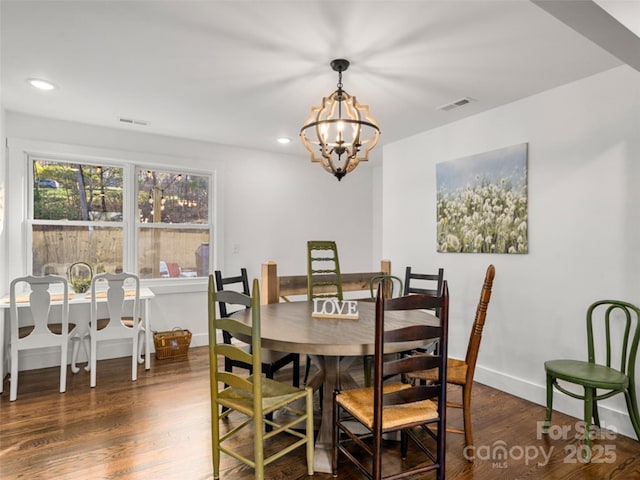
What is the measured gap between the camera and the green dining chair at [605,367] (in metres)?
2.26

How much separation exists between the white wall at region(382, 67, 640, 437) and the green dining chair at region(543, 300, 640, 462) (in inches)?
5.1

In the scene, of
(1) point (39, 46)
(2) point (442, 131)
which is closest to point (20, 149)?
(1) point (39, 46)

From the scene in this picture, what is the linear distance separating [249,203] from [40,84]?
2.47m

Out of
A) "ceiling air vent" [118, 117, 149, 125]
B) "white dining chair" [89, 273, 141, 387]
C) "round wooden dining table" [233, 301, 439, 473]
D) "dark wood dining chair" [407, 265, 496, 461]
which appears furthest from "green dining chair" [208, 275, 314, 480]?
"ceiling air vent" [118, 117, 149, 125]

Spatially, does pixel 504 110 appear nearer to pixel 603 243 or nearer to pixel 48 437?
pixel 603 243

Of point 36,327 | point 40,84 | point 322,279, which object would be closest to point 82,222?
point 36,327

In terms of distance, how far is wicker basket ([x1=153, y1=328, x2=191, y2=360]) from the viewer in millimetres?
4094

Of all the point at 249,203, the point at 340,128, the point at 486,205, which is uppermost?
the point at 340,128

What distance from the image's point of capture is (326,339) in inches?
78.6

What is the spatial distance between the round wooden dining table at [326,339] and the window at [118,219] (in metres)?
2.20

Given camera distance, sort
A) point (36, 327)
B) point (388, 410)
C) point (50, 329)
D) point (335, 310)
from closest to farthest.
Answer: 1. point (388, 410)
2. point (335, 310)
3. point (36, 327)
4. point (50, 329)

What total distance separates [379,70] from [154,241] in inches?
127

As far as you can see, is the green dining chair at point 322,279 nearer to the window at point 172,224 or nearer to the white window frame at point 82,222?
the white window frame at point 82,222

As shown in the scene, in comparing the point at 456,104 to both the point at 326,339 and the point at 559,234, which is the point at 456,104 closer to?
the point at 559,234
